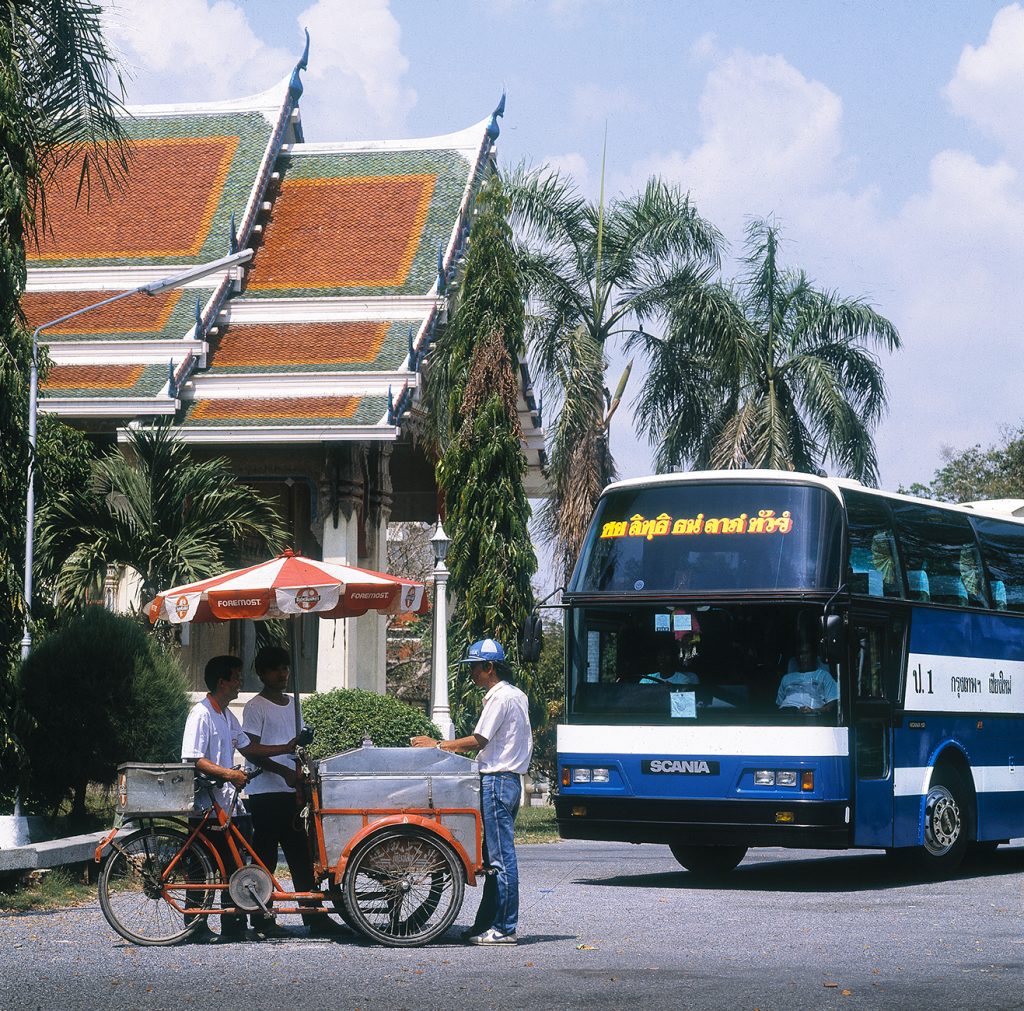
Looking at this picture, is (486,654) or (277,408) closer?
(486,654)

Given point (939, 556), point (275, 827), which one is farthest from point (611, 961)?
point (939, 556)

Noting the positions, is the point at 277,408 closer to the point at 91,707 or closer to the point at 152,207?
the point at 152,207

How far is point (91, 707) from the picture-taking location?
52.2 feet

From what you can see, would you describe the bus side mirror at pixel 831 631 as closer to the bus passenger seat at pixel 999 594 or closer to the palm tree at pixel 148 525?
the bus passenger seat at pixel 999 594

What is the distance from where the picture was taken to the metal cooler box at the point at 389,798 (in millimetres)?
10781

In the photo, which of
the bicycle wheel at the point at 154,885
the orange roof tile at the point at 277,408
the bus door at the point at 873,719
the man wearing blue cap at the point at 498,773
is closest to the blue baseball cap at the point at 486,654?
the man wearing blue cap at the point at 498,773

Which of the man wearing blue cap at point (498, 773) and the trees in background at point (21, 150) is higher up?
the trees in background at point (21, 150)

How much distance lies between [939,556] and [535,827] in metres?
10.6

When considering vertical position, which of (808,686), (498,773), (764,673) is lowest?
(498,773)

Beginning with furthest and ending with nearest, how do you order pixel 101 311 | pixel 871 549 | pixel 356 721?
1. pixel 101 311
2. pixel 356 721
3. pixel 871 549

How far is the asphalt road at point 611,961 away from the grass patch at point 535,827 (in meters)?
8.93

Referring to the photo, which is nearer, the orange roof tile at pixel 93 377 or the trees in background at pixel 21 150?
the trees in background at pixel 21 150

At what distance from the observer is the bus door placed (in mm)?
14625

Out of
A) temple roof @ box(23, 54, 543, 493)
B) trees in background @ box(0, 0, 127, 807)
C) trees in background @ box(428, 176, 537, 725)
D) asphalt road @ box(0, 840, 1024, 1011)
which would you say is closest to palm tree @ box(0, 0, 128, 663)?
trees in background @ box(0, 0, 127, 807)
